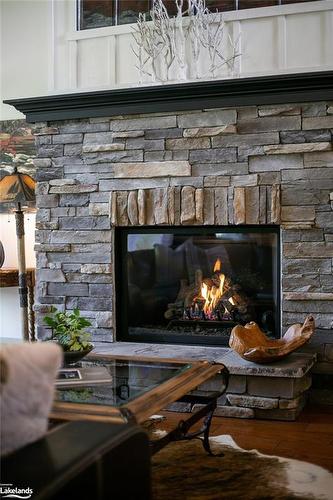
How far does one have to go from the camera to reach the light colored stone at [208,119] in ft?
13.1

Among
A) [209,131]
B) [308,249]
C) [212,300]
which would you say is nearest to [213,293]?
[212,300]

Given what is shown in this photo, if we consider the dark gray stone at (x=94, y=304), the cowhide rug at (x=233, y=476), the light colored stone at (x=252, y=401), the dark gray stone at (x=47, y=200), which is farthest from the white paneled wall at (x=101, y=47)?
the cowhide rug at (x=233, y=476)

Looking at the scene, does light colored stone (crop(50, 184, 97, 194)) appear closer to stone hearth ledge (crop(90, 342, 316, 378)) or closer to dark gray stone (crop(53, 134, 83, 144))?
dark gray stone (crop(53, 134, 83, 144))

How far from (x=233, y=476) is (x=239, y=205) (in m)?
1.81

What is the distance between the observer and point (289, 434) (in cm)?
329

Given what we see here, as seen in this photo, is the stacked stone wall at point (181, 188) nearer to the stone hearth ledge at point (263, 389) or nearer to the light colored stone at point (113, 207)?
the light colored stone at point (113, 207)

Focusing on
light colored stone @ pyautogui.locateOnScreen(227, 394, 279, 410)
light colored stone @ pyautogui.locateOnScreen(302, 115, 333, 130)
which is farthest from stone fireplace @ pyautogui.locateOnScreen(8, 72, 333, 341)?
light colored stone @ pyautogui.locateOnScreen(227, 394, 279, 410)

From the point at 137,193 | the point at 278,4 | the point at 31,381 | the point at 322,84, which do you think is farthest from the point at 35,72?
the point at 31,381

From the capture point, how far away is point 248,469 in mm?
2742

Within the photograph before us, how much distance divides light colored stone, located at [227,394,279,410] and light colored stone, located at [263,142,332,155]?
4.77ft

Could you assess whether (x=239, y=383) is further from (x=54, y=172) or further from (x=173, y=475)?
(x=54, y=172)

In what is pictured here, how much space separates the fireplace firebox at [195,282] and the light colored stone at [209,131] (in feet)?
1.92

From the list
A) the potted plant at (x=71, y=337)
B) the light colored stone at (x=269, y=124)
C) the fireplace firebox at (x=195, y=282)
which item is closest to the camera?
the potted plant at (x=71, y=337)

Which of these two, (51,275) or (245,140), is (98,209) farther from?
(245,140)
